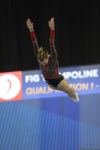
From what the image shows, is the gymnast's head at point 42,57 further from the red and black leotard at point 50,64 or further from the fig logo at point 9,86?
the fig logo at point 9,86

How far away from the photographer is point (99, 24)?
10633 millimetres

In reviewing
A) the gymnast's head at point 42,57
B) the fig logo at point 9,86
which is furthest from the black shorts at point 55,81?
the fig logo at point 9,86

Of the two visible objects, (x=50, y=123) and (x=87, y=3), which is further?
(x=87, y=3)

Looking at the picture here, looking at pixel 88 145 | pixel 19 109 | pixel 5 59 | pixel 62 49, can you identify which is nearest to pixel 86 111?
pixel 88 145

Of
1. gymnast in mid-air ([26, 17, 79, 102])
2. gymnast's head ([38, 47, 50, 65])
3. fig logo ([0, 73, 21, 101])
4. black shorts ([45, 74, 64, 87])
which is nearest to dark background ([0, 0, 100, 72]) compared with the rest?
fig logo ([0, 73, 21, 101])

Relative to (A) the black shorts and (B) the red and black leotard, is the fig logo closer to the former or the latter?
(A) the black shorts

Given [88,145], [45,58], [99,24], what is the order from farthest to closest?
[99,24] < [88,145] < [45,58]

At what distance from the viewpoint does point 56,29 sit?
10883mm

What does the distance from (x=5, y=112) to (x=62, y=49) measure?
203 cm

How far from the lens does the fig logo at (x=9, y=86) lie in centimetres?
976

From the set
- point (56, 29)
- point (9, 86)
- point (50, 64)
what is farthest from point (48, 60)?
point (56, 29)

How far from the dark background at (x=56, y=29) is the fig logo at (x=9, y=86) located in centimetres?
106

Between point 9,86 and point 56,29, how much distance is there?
1779mm

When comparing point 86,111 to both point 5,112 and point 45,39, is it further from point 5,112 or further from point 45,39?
point 45,39
